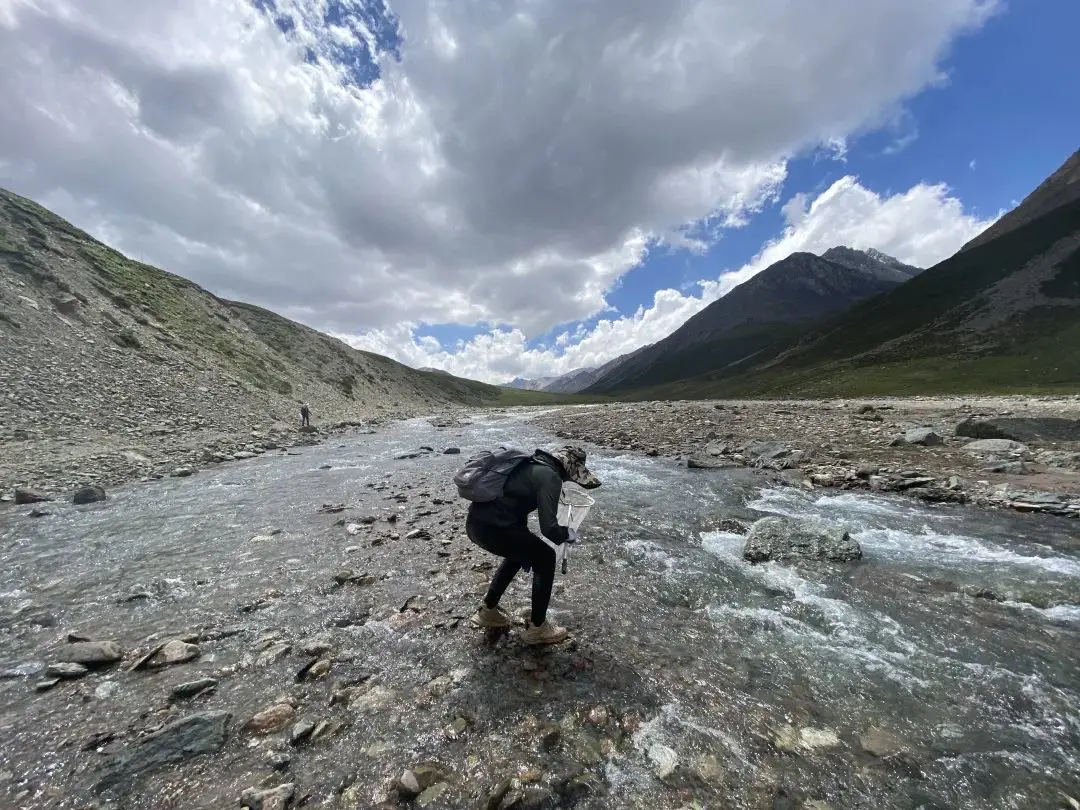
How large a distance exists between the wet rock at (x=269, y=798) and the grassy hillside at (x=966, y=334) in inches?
3422

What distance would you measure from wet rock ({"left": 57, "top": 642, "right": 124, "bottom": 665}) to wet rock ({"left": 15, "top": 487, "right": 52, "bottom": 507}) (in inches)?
519

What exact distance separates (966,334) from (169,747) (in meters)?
159

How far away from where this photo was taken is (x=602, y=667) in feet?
22.6

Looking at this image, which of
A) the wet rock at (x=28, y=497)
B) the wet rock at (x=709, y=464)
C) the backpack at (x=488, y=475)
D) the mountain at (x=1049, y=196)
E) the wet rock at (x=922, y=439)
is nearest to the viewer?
the backpack at (x=488, y=475)

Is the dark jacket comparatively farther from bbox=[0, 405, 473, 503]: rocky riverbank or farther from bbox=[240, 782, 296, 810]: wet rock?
bbox=[0, 405, 473, 503]: rocky riverbank

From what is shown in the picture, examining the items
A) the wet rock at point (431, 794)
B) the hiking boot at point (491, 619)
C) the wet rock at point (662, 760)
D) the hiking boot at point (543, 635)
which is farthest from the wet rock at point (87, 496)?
the wet rock at point (662, 760)

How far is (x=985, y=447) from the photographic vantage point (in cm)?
2027

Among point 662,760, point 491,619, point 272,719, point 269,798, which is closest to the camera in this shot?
point 269,798

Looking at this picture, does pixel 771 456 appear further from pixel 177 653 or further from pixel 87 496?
pixel 87 496

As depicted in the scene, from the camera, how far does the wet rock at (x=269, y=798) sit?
4480 mm

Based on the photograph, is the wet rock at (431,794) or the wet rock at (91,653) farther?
the wet rock at (91,653)

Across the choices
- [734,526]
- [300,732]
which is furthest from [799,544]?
[300,732]

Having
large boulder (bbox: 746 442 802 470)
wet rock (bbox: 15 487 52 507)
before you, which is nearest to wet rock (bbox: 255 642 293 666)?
wet rock (bbox: 15 487 52 507)

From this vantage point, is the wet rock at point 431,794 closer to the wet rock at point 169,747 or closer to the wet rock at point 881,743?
the wet rock at point 169,747
